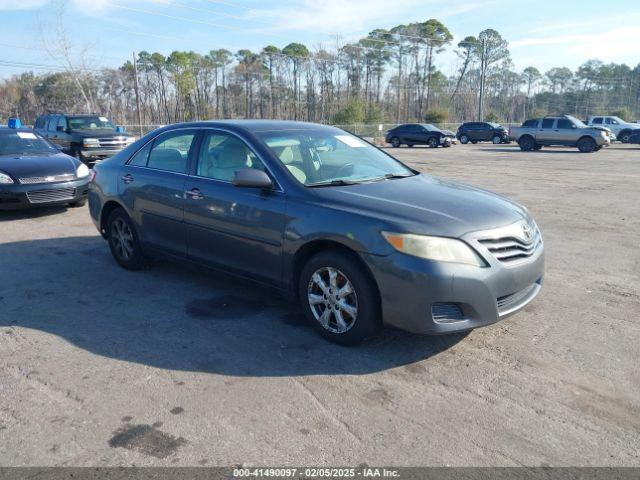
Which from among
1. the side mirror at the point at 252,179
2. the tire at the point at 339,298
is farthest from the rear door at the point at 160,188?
the tire at the point at 339,298

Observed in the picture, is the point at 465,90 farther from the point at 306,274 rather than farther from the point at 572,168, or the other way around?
the point at 306,274

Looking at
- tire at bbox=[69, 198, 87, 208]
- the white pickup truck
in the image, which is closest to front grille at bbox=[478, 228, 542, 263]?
tire at bbox=[69, 198, 87, 208]

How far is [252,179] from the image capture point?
167 inches

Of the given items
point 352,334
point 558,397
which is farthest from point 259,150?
point 558,397

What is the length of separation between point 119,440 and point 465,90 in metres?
81.7

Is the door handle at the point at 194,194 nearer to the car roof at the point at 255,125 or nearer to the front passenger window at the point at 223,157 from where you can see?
the front passenger window at the point at 223,157

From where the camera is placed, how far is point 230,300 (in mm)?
5020

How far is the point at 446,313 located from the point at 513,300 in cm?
63

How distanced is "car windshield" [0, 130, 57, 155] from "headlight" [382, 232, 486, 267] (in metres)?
8.75

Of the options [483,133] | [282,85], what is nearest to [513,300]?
[483,133]

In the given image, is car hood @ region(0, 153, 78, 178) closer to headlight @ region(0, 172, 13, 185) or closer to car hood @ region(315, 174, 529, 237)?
headlight @ region(0, 172, 13, 185)

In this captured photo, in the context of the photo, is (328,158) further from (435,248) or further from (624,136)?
(624,136)

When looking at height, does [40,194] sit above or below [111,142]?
below

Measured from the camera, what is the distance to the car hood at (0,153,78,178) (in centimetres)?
869
